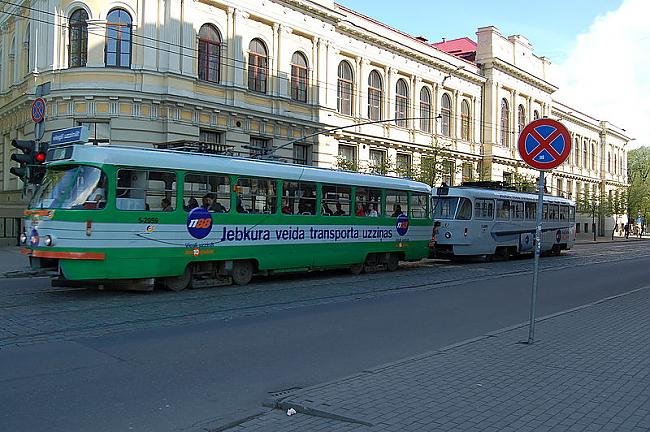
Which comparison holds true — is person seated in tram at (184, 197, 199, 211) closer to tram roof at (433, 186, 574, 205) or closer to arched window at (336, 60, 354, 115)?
tram roof at (433, 186, 574, 205)

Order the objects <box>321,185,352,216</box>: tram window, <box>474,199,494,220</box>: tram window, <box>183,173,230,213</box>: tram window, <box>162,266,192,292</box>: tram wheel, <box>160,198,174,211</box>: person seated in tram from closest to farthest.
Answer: <box>160,198,174,211</box>: person seated in tram
<box>162,266,192,292</box>: tram wheel
<box>183,173,230,213</box>: tram window
<box>321,185,352,216</box>: tram window
<box>474,199,494,220</box>: tram window

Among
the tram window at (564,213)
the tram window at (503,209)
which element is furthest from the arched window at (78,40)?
the tram window at (564,213)

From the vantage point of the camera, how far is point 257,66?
3228cm

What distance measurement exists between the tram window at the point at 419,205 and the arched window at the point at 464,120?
94.1 ft

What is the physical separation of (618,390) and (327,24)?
3248 cm

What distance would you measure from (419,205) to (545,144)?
13.4 metres

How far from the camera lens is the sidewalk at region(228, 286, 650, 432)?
5.35 metres

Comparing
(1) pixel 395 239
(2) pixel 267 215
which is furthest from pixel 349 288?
(1) pixel 395 239

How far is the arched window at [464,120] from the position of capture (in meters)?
49.9

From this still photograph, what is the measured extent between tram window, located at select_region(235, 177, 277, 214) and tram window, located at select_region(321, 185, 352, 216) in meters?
2.05

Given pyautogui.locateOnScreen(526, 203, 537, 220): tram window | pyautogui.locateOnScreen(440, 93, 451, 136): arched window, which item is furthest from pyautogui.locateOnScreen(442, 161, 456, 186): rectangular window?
pyautogui.locateOnScreen(526, 203, 537, 220): tram window

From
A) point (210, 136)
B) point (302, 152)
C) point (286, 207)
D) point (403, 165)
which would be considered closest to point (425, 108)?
point (403, 165)

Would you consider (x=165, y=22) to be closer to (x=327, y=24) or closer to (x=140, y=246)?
(x=327, y=24)

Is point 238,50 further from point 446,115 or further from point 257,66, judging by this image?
point 446,115
